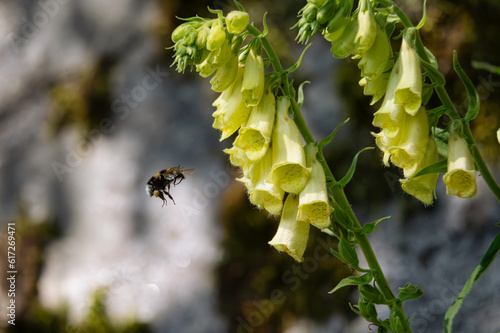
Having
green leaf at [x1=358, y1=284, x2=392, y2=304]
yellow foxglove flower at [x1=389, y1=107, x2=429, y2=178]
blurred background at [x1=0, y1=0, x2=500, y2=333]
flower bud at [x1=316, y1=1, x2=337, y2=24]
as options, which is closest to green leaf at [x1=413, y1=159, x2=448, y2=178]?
yellow foxglove flower at [x1=389, y1=107, x2=429, y2=178]

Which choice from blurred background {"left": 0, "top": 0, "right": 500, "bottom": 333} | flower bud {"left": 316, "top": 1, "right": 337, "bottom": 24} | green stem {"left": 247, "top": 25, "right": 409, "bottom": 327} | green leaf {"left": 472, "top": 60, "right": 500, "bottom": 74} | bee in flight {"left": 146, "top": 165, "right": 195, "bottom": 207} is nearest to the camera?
green leaf {"left": 472, "top": 60, "right": 500, "bottom": 74}

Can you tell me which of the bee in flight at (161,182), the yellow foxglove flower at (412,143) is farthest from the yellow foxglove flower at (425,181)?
the bee in flight at (161,182)

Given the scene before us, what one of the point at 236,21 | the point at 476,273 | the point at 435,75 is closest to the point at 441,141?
the point at 435,75

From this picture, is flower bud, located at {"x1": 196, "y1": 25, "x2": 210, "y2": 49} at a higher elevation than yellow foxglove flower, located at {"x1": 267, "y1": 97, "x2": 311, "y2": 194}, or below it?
higher

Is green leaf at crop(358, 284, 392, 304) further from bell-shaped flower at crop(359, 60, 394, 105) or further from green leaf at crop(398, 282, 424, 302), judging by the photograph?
bell-shaped flower at crop(359, 60, 394, 105)

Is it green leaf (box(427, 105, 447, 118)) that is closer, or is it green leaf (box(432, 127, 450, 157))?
green leaf (box(427, 105, 447, 118))

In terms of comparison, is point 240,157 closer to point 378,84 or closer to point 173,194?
point 378,84

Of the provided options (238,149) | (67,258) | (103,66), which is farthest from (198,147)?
(238,149)
